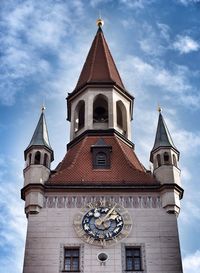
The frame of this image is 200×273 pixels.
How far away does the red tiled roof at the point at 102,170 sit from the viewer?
113 feet

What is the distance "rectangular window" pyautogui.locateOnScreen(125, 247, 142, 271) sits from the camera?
3069 centimetres

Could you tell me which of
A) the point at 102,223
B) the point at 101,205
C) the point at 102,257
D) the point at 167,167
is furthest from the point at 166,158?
the point at 102,257

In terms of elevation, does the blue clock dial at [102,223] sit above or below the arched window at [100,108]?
below

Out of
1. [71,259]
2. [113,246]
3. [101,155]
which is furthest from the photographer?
[101,155]

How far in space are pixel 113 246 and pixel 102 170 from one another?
5.66 meters

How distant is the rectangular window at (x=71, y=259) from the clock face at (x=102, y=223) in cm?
83

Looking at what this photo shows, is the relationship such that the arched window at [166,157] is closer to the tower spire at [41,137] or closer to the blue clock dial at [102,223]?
the blue clock dial at [102,223]

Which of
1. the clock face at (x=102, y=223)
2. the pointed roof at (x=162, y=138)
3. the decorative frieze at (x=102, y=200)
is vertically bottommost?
the clock face at (x=102, y=223)

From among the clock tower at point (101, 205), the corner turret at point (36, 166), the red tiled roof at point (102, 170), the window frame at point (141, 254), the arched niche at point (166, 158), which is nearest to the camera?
the window frame at point (141, 254)

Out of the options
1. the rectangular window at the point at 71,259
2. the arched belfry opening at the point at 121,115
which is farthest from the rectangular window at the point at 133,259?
the arched belfry opening at the point at 121,115

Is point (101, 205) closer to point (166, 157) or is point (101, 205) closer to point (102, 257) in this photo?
point (102, 257)

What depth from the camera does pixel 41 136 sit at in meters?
36.8

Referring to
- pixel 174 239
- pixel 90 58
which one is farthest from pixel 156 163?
pixel 90 58

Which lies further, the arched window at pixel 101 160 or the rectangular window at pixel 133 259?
the arched window at pixel 101 160
